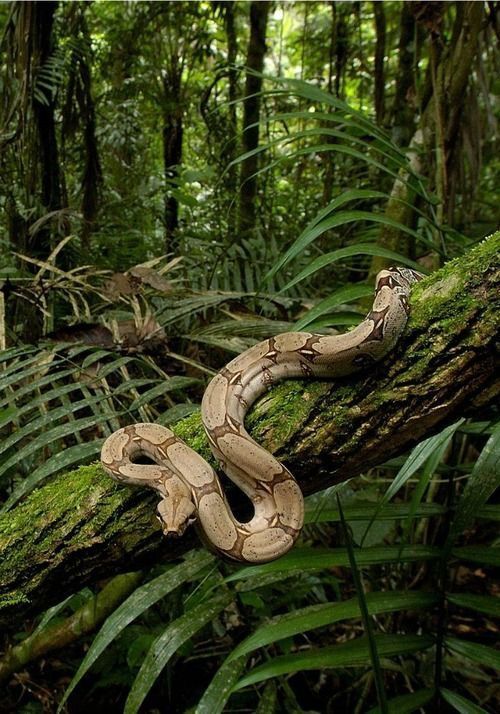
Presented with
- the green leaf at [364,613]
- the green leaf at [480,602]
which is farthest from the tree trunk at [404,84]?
the green leaf at [364,613]

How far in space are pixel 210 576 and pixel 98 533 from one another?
121 centimetres

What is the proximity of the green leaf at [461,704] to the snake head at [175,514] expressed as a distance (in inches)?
46.5

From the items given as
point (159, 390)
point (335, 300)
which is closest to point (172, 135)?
point (159, 390)

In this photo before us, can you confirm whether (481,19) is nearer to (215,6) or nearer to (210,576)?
(210,576)

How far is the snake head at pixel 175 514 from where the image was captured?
1699mm

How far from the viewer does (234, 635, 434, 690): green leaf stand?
202cm

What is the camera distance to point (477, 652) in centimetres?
209

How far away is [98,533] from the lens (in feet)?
5.96

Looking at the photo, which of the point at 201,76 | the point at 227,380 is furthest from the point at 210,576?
the point at 201,76

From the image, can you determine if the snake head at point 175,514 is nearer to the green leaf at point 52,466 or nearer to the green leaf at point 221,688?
the green leaf at point 52,466

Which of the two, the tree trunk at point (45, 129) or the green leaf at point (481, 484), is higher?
the tree trunk at point (45, 129)

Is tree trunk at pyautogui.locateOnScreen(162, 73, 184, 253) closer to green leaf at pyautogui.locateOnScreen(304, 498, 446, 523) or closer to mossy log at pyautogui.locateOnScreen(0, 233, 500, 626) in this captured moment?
green leaf at pyautogui.locateOnScreen(304, 498, 446, 523)

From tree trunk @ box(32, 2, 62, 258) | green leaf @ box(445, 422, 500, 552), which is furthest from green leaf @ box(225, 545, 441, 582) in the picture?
tree trunk @ box(32, 2, 62, 258)

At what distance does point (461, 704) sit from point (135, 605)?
3.95 feet
